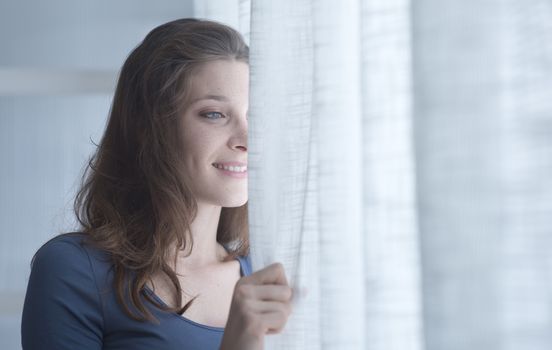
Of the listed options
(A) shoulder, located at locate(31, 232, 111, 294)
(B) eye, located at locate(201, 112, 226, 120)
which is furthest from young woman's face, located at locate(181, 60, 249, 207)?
(A) shoulder, located at locate(31, 232, 111, 294)

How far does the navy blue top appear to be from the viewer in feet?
4.15

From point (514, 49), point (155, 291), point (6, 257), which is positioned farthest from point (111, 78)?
point (514, 49)

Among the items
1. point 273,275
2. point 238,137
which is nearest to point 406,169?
point 273,275

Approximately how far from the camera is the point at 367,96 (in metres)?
0.65

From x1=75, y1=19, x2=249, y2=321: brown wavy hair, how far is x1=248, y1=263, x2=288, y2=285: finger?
48 cm

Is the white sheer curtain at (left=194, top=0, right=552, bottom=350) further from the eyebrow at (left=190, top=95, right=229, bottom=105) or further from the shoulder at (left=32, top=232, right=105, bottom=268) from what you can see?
the shoulder at (left=32, top=232, right=105, bottom=268)

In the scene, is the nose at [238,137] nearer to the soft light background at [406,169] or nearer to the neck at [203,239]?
the neck at [203,239]

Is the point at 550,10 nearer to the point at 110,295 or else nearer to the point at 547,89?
the point at 547,89

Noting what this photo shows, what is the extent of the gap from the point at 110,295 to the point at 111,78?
27.6 inches

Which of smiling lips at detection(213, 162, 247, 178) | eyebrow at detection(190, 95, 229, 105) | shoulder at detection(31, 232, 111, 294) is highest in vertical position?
eyebrow at detection(190, 95, 229, 105)

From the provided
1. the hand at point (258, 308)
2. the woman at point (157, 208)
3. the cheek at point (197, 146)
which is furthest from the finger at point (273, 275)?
the cheek at point (197, 146)

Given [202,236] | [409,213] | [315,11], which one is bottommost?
[202,236]

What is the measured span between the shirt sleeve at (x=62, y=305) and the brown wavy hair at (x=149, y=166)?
2.3 inches

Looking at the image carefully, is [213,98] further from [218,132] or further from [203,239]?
[203,239]
